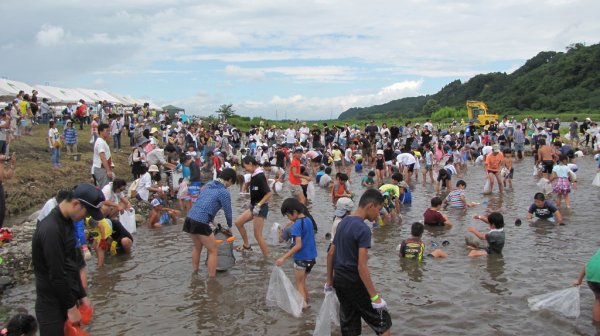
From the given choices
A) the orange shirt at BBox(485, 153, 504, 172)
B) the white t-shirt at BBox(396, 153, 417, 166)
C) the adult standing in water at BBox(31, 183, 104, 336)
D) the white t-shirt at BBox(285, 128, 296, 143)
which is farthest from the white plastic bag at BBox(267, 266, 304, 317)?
the white t-shirt at BBox(285, 128, 296, 143)

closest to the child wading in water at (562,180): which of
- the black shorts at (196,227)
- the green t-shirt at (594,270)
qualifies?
the green t-shirt at (594,270)

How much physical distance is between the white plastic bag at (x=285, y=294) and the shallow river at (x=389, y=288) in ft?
0.38

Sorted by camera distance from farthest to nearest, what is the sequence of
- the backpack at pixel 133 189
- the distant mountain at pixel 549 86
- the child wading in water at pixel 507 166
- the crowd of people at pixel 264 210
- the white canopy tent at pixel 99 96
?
the distant mountain at pixel 549 86 → the white canopy tent at pixel 99 96 → the child wading in water at pixel 507 166 → the backpack at pixel 133 189 → the crowd of people at pixel 264 210

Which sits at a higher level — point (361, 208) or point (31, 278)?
point (361, 208)

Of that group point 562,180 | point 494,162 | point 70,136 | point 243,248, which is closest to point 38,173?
point 70,136

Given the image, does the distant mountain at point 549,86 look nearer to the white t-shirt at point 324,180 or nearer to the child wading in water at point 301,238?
the white t-shirt at point 324,180

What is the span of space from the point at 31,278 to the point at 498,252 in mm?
7692

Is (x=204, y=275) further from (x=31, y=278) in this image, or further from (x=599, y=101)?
(x=599, y=101)

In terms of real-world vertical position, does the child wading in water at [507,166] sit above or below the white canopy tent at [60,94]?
below

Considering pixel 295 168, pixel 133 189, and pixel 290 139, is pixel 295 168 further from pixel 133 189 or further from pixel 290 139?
pixel 290 139

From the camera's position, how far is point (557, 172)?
12586 millimetres

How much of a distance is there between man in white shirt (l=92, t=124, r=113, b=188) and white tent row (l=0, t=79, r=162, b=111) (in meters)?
15.0

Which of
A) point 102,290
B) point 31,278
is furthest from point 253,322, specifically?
point 31,278

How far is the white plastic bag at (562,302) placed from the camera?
6.16 metres
